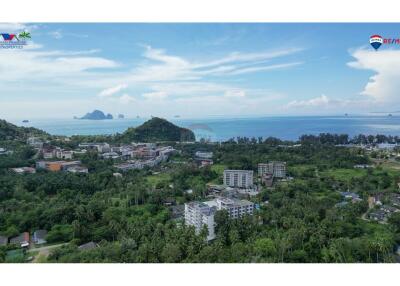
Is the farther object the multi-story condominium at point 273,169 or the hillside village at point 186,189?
the multi-story condominium at point 273,169

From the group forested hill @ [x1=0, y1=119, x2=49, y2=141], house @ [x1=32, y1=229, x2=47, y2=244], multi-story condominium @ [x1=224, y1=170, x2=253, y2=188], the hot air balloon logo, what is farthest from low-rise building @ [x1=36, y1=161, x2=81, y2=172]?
the hot air balloon logo

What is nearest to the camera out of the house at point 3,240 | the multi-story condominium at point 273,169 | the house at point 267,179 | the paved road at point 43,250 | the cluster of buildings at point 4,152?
the paved road at point 43,250

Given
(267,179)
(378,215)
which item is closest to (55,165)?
(267,179)

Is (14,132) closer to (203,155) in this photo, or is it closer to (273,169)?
(203,155)

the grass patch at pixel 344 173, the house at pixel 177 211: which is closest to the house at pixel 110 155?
the house at pixel 177 211

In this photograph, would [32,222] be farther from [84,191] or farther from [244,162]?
[244,162]

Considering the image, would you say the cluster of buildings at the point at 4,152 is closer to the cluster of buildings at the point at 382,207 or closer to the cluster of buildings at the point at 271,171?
the cluster of buildings at the point at 271,171

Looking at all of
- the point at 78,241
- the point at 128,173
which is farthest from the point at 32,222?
the point at 128,173
